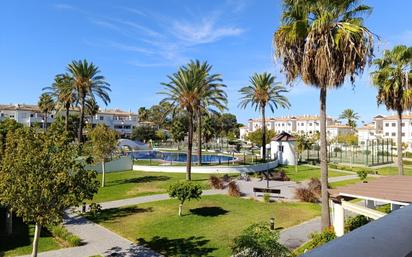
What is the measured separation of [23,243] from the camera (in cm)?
1486

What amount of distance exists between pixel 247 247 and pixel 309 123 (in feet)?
403

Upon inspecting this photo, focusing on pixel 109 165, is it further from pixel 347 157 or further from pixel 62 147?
pixel 347 157

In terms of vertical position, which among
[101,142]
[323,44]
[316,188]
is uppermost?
[323,44]

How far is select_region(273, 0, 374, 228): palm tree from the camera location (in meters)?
12.9

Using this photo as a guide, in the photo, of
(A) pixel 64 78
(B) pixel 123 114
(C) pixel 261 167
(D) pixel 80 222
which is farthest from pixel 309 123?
(D) pixel 80 222

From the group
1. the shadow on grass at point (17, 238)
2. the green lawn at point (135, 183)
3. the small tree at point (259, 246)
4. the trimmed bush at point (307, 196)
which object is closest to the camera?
the small tree at point (259, 246)

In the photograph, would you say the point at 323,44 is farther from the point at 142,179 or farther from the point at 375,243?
the point at 142,179

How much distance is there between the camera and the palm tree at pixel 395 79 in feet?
69.3

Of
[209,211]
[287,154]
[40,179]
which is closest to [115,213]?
[209,211]

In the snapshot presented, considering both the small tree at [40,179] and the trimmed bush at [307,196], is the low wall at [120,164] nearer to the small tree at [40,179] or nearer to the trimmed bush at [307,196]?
the trimmed bush at [307,196]

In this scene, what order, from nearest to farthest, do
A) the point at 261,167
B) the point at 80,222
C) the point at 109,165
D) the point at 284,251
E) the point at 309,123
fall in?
the point at 284,251 → the point at 80,222 → the point at 109,165 → the point at 261,167 → the point at 309,123

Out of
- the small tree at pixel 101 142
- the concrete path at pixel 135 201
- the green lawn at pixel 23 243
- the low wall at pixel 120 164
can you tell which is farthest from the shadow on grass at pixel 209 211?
the low wall at pixel 120 164

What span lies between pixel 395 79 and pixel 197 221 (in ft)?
50.8

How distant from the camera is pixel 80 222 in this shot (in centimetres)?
1842
